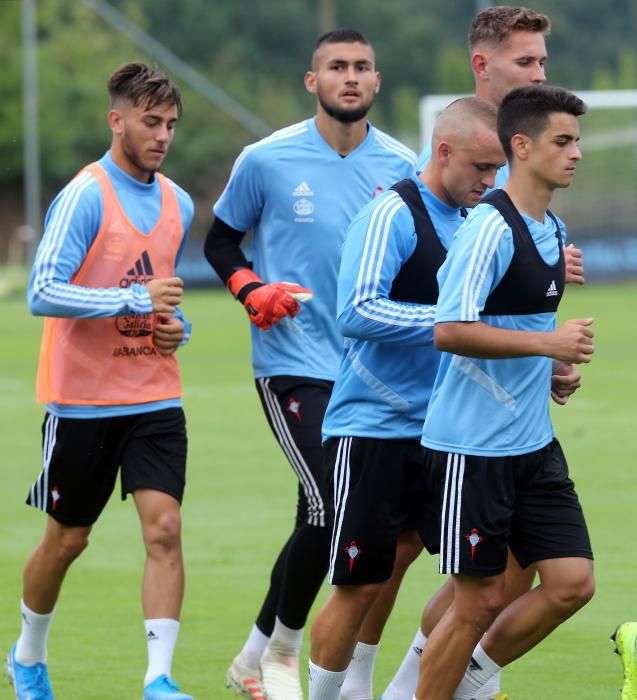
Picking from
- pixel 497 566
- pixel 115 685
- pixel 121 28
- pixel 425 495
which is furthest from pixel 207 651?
pixel 121 28

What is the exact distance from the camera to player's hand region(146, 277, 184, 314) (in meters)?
6.78

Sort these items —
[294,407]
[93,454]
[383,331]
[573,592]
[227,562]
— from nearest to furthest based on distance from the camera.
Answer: [573,592] < [383,331] < [93,454] < [294,407] < [227,562]

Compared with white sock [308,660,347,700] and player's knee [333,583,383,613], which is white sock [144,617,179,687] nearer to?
white sock [308,660,347,700]

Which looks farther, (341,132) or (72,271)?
(341,132)

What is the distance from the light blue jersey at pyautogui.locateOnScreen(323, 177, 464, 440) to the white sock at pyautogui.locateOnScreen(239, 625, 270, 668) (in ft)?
4.19

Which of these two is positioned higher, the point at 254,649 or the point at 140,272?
the point at 140,272

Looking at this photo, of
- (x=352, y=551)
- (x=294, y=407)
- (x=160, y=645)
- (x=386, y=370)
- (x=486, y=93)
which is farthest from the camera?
(x=294, y=407)

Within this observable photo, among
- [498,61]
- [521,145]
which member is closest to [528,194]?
[521,145]

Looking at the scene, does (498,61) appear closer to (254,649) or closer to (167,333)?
(167,333)

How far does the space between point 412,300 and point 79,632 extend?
283 centimetres

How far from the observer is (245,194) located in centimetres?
745

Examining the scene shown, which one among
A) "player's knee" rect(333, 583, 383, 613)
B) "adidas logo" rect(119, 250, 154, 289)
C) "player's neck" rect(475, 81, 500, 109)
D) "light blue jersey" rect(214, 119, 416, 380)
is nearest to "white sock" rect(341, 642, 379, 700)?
"player's knee" rect(333, 583, 383, 613)

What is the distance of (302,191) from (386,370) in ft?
4.65

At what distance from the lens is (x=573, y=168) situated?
18.4 feet
